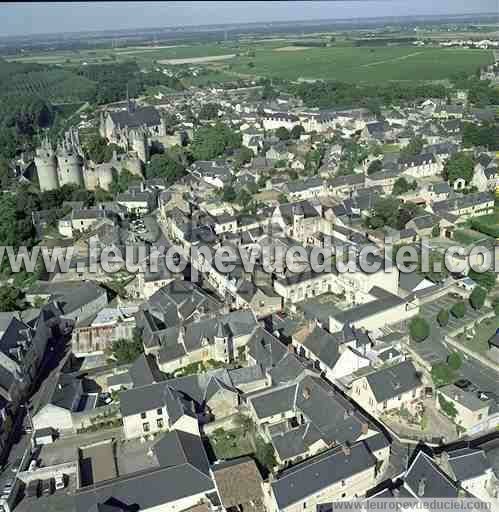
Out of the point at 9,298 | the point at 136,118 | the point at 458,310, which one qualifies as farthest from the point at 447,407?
the point at 136,118

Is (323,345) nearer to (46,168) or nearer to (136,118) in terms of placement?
(46,168)

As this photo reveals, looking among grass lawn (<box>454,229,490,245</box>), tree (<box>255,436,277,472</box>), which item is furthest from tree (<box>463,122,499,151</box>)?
tree (<box>255,436,277,472</box>)

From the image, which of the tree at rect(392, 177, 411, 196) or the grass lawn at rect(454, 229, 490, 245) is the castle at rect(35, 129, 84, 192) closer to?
the tree at rect(392, 177, 411, 196)

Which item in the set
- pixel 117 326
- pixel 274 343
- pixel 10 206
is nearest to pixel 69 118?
pixel 10 206

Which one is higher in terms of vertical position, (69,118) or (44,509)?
(69,118)

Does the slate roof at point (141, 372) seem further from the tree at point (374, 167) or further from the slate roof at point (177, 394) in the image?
the tree at point (374, 167)

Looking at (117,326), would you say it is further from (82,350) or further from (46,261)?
(46,261)
